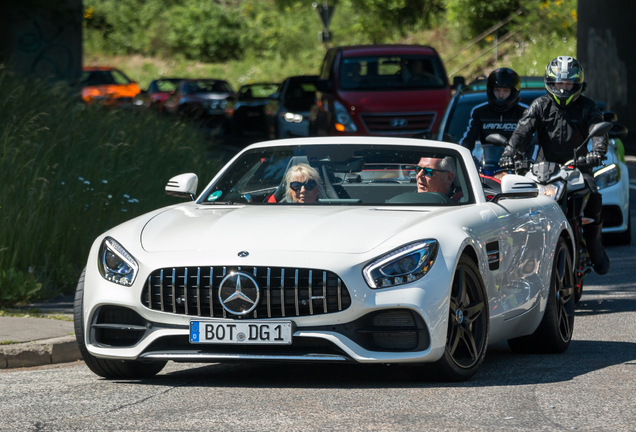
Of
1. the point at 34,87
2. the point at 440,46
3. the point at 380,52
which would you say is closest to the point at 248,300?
the point at 34,87

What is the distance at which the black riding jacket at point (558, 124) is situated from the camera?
889 centimetres

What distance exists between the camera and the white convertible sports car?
5.61 m

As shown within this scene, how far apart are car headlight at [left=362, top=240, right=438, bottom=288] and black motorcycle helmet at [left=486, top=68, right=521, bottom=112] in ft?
15.1

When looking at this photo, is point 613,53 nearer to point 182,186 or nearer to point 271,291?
point 182,186

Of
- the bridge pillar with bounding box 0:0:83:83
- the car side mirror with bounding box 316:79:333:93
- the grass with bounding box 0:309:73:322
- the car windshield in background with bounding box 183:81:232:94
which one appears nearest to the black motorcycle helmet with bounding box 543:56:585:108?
the grass with bounding box 0:309:73:322

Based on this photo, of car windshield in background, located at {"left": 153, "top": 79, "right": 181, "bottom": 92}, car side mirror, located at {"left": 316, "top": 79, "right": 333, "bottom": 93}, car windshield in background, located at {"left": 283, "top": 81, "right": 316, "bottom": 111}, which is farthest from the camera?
car windshield in background, located at {"left": 153, "top": 79, "right": 181, "bottom": 92}

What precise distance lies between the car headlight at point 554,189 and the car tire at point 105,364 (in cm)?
345

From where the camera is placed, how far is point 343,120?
1920cm

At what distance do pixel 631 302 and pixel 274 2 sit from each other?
6106 cm

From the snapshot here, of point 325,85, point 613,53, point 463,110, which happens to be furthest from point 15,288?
point 613,53

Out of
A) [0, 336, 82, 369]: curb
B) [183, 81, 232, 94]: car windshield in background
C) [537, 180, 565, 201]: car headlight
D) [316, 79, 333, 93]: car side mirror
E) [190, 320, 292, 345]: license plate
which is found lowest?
[183, 81, 232, 94]: car windshield in background

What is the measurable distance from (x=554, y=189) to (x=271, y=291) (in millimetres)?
3566

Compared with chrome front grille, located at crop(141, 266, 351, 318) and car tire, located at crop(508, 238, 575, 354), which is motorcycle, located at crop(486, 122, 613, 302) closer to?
car tire, located at crop(508, 238, 575, 354)

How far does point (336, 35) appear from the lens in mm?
54688
